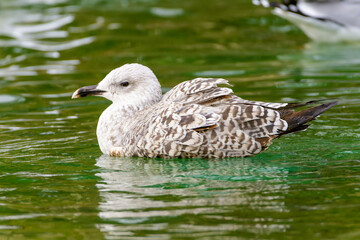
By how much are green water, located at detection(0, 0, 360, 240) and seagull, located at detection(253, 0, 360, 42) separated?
294 millimetres

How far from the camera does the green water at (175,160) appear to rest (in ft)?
18.0

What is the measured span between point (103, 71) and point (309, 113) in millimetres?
5994

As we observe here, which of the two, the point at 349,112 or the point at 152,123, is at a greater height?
the point at 152,123

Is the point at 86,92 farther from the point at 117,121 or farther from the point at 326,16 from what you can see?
the point at 326,16

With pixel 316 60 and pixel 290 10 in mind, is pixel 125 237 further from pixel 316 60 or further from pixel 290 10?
pixel 290 10

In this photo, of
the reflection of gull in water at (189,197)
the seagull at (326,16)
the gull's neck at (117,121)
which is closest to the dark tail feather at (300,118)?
the reflection of gull in water at (189,197)

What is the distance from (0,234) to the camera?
547 cm

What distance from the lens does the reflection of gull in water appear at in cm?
531

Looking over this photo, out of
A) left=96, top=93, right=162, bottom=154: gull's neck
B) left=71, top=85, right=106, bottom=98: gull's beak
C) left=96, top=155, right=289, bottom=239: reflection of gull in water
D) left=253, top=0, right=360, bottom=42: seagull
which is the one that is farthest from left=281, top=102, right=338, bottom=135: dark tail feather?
left=253, top=0, right=360, bottom=42: seagull

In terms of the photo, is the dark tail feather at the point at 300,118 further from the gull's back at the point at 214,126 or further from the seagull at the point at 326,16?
the seagull at the point at 326,16

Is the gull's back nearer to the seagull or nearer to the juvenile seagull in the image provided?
the juvenile seagull

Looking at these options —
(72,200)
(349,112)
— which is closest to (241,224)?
(72,200)

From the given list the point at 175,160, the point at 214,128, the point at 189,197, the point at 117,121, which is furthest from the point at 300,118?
the point at 117,121

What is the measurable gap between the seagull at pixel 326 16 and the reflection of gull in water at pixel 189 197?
23.8 ft
